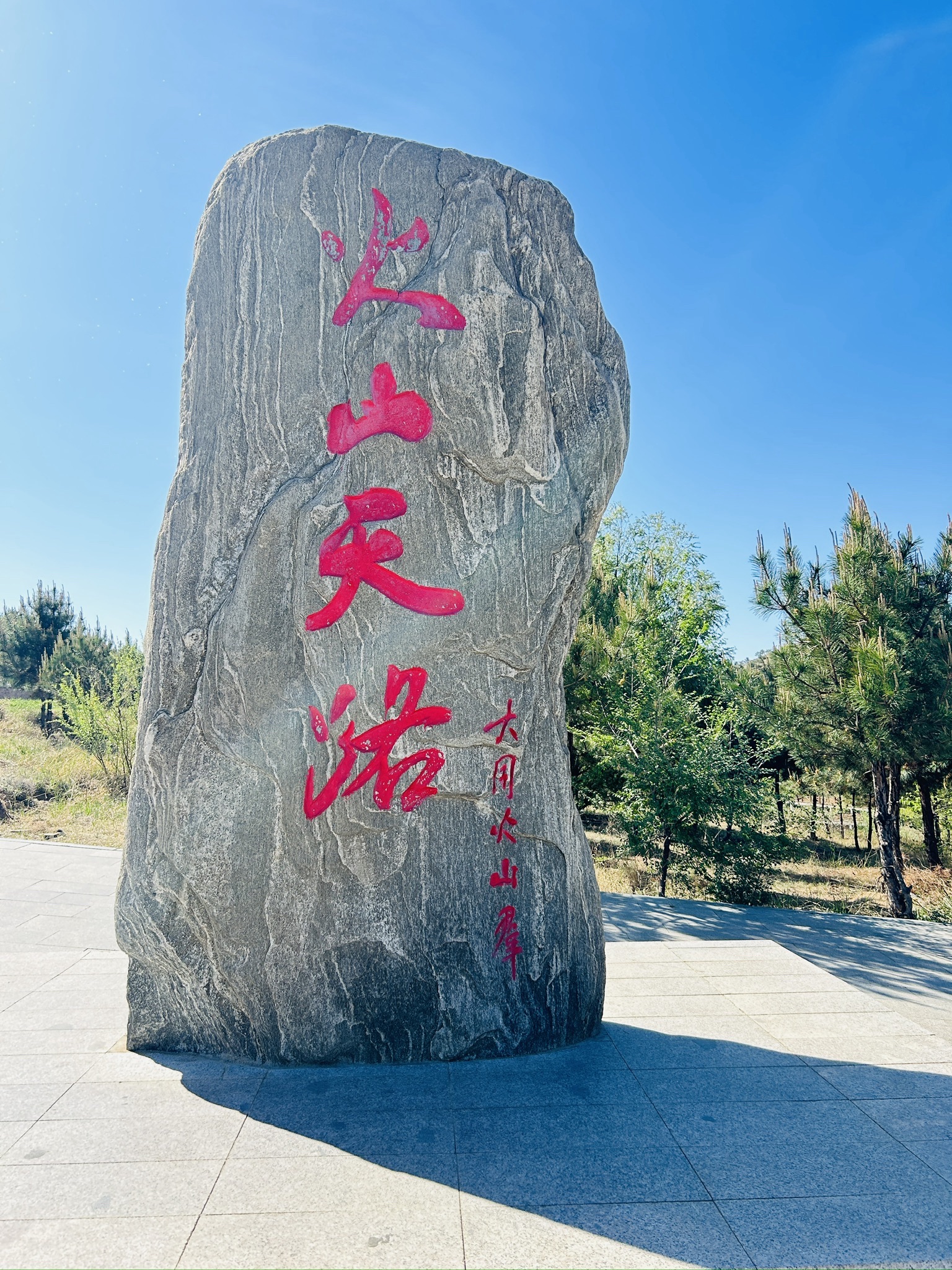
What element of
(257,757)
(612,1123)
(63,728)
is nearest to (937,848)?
(612,1123)

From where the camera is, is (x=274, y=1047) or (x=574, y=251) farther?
(x=574, y=251)

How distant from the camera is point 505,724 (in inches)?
116

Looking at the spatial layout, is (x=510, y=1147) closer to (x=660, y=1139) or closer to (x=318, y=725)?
(x=660, y=1139)

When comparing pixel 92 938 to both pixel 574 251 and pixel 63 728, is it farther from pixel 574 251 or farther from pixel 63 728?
pixel 63 728

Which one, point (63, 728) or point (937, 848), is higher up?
point (63, 728)

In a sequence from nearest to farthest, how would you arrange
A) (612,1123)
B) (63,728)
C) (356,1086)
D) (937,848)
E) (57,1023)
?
1. (612,1123)
2. (356,1086)
3. (57,1023)
4. (937,848)
5. (63,728)

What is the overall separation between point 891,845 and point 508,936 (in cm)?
606

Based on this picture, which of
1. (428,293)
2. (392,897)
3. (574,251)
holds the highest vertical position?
(574,251)

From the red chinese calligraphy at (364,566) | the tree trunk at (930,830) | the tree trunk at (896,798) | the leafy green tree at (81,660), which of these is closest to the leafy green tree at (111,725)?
the leafy green tree at (81,660)

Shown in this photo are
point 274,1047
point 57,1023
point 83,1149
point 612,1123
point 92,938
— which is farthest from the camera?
point 92,938

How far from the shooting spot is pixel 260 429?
2.95 meters

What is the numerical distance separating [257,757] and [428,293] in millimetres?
1799

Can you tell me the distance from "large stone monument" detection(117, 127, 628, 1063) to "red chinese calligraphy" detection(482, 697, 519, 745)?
0.04 ft

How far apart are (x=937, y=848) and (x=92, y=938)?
10.1m
